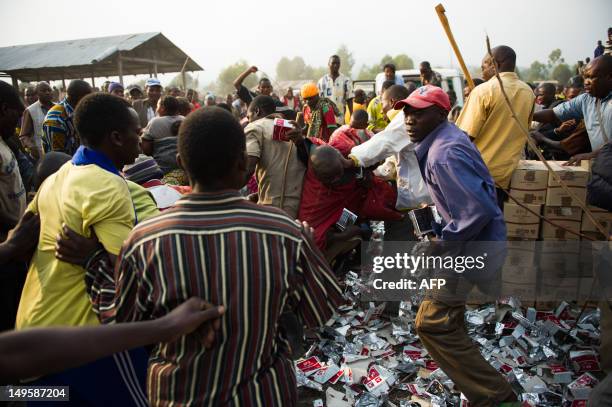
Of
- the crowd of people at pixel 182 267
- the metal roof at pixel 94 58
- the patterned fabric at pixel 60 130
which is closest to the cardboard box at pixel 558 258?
the crowd of people at pixel 182 267

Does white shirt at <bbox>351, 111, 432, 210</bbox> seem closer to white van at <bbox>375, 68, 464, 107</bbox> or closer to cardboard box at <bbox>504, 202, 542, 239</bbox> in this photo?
cardboard box at <bbox>504, 202, 542, 239</bbox>

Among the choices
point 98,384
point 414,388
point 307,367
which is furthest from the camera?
point 307,367

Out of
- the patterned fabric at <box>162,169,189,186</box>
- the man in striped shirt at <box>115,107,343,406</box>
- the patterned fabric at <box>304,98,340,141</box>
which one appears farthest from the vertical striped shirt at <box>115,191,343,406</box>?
the patterned fabric at <box>304,98,340,141</box>

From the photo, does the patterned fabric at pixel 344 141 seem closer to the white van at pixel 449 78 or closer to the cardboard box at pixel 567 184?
the cardboard box at pixel 567 184

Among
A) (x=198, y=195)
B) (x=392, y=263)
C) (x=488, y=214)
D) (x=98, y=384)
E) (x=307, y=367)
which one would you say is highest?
(x=198, y=195)

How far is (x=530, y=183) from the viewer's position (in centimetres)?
420

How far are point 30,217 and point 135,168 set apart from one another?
1.07 meters

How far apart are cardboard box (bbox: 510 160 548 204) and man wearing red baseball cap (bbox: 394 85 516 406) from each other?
68.9 inches

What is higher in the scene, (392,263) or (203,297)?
(203,297)

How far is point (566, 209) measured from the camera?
4172 mm

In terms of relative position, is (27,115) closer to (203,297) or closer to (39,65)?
(203,297)

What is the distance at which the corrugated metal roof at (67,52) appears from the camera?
51.3 ft

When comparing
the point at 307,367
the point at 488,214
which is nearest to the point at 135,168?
the point at 307,367

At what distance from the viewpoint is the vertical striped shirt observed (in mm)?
1327
